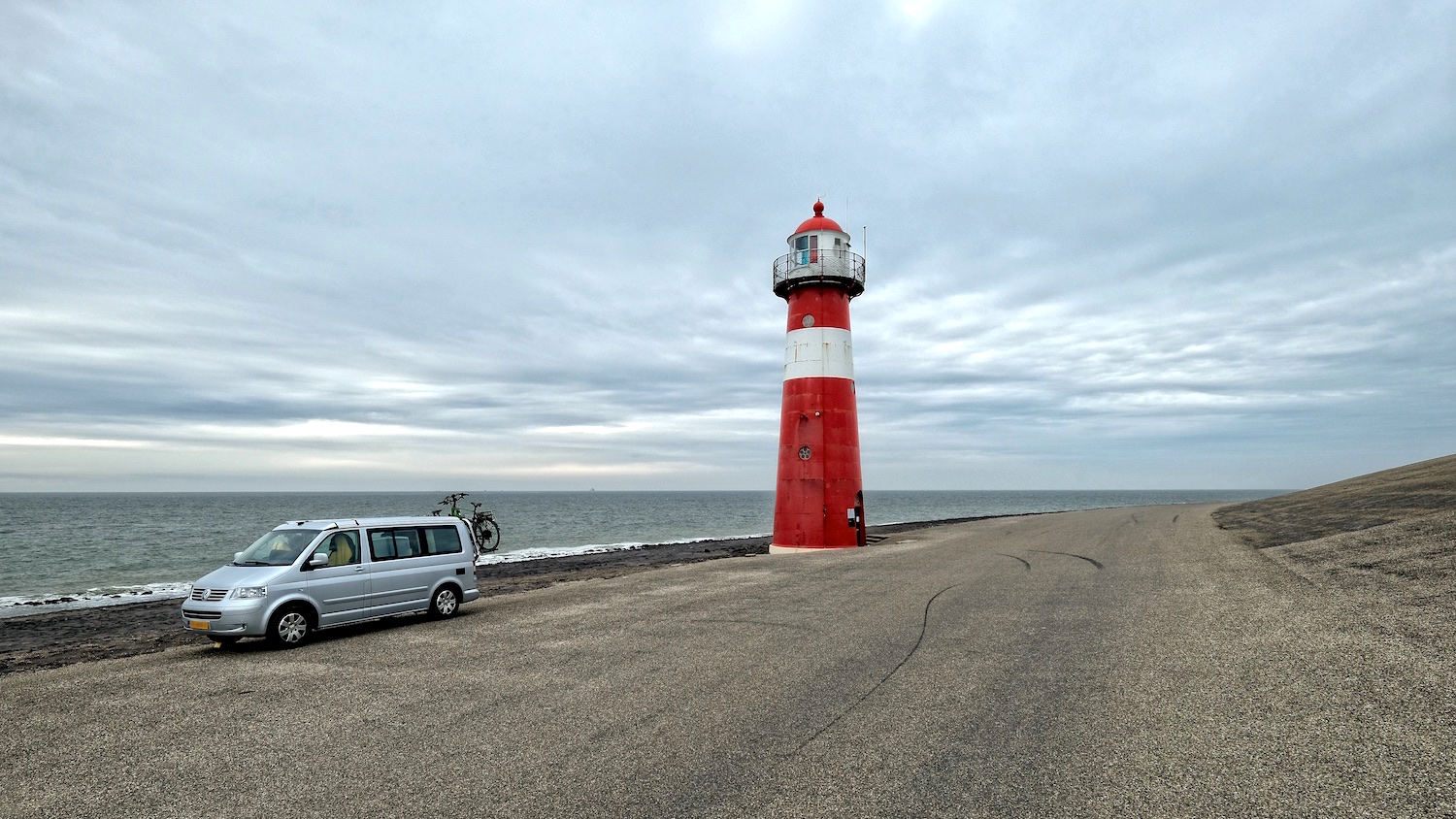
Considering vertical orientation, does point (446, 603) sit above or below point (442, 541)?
below

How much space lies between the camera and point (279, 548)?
1216cm

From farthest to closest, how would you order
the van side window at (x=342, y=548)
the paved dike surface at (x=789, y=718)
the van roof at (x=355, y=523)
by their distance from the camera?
the van roof at (x=355, y=523), the van side window at (x=342, y=548), the paved dike surface at (x=789, y=718)

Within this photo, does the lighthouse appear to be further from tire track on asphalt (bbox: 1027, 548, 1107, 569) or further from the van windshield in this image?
the van windshield

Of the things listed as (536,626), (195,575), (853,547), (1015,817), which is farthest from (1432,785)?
(195,575)

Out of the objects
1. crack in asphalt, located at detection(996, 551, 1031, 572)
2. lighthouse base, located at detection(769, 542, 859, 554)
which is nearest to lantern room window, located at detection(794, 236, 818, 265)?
lighthouse base, located at detection(769, 542, 859, 554)

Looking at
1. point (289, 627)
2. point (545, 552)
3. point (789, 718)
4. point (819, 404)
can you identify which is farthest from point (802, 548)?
point (545, 552)

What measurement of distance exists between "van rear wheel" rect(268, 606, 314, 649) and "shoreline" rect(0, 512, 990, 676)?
1.22 m

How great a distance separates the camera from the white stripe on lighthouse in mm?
25469

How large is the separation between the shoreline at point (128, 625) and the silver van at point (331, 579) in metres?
0.92

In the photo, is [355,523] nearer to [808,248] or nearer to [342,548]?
[342,548]

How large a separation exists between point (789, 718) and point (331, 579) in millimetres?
8703

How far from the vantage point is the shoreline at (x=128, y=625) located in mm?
13802

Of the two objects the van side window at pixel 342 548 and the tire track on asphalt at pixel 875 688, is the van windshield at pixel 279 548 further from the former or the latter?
the tire track on asphalt at pixel 875 688

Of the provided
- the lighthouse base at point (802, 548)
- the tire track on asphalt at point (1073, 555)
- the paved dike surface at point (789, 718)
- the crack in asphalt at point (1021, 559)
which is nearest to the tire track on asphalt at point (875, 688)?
the paved dike surface at point (789, 718)
